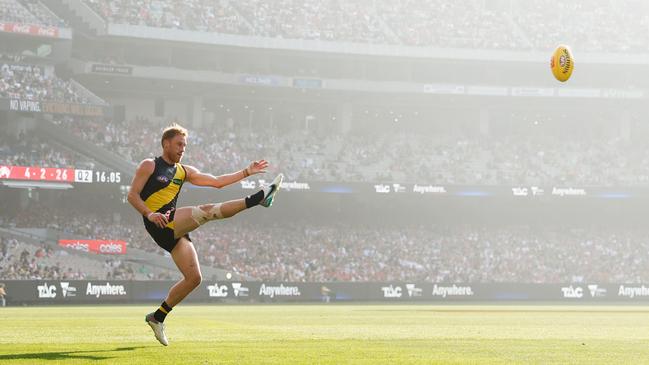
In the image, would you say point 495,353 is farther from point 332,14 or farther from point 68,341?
point 332,14

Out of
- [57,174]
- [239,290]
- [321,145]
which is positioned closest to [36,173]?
[57,174]

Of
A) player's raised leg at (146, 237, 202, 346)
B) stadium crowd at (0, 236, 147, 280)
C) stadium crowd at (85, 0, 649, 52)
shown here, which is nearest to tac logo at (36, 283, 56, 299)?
stadium crowd at (0, 236, 147, 280)

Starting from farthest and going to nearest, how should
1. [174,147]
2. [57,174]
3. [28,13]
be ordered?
1. [28,13]
2. [57,174]
3. [174,147]

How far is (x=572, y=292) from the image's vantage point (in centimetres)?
5378

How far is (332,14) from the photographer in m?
68.2

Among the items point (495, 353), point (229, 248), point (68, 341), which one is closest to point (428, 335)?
point (495, 353)

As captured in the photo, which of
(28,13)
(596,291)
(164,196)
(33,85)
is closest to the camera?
(164,196)

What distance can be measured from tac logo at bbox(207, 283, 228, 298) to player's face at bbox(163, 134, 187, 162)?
110 feet

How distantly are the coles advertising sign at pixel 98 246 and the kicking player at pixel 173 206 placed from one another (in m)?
39.0

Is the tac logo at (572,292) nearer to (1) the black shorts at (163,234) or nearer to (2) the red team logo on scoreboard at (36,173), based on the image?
(2) the red team logo on scoreboard at (36,173)

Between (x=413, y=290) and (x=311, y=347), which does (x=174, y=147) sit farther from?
(x=413, y=290)

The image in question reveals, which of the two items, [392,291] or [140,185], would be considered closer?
[140,185]

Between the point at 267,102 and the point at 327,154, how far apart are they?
774 centimetres

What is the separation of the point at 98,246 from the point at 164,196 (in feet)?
132
